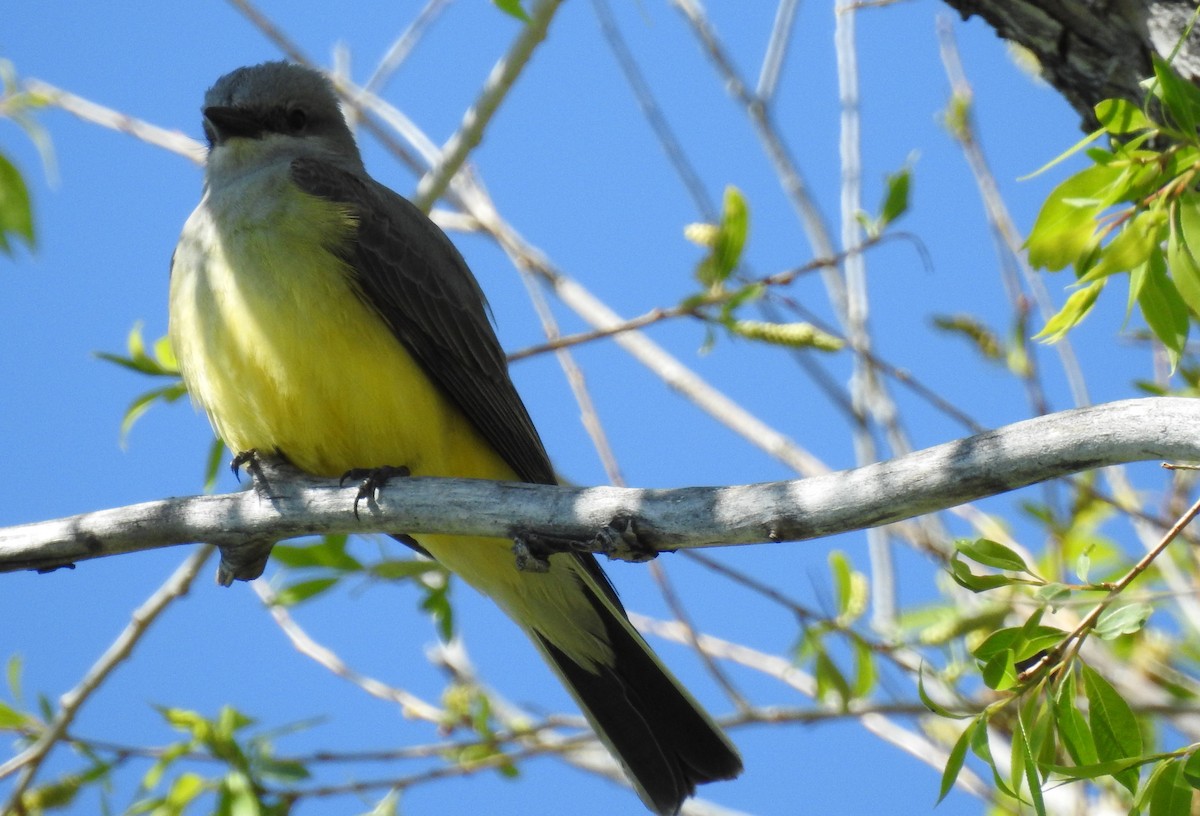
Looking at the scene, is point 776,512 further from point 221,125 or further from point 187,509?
point 221,125

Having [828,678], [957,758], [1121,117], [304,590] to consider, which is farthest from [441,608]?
[1121,117]

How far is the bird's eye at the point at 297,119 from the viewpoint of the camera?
209 inches

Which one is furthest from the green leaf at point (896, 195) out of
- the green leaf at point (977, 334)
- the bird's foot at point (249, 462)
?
the bird's foot at point (249, 462)

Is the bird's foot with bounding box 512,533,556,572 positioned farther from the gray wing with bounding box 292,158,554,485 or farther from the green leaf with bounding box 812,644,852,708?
the green leaf with bounding box 812,644,852,708

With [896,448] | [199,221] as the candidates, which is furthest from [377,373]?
[896,448]

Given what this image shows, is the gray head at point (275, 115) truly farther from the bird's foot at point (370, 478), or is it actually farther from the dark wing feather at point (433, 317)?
the bird's foot at point (370, 478)

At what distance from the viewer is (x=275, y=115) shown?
5.22 metres

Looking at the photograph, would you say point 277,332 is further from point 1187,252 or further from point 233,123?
point 1187,252

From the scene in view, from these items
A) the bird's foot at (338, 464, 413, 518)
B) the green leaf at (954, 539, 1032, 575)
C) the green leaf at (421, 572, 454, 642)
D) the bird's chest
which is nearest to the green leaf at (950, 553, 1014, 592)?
the green leaf at (954, 539, 1032, 575)

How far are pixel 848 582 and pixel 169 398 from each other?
96.6 inches

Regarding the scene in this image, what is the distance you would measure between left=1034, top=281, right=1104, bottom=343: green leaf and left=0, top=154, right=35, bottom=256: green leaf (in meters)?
2.22

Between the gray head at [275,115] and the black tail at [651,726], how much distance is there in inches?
86.7

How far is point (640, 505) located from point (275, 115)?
116 inches

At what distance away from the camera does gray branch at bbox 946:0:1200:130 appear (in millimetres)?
3643
